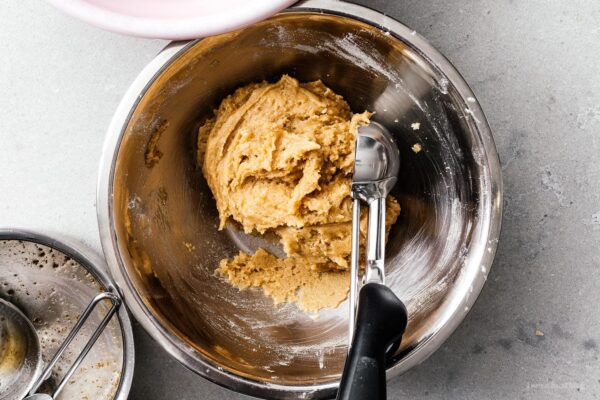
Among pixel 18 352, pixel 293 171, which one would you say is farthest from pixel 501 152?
pixel 18 352

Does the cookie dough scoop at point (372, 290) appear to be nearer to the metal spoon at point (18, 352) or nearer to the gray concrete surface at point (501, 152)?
the gray concrete surface at point (501, 152)

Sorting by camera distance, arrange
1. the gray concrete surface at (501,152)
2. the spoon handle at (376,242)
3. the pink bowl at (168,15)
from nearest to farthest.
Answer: the pink bowl at (168,15)
the spoon handle at (376,242)
the gray concrete surface at (501,152)

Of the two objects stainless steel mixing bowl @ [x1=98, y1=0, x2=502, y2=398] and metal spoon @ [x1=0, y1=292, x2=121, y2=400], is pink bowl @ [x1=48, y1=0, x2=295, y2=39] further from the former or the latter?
metal spoon @ [x1=0, y1=292, x2=121, y2=400]

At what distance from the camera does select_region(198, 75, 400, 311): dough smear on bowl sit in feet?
3.99

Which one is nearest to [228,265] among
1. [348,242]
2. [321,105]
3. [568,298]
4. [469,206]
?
[348,242]

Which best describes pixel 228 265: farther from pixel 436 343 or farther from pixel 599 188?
pixel 599 188

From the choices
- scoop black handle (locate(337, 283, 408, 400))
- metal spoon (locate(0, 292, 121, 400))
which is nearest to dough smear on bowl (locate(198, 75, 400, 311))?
scoop black handle (locate(337, 283, 408, 400))

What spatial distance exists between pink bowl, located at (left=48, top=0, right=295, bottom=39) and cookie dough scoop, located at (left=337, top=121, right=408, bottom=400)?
330 millimetres

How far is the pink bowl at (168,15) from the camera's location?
1022 millimetres

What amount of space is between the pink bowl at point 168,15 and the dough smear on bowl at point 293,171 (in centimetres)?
25

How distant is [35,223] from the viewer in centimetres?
137

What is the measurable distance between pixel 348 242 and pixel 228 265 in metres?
0.27

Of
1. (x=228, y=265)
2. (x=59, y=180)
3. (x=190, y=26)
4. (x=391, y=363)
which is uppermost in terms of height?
(x=190, y=26)

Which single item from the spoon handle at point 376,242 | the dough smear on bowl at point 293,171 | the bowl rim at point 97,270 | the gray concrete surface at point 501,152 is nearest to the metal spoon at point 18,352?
the bowl rim at point 97,270
